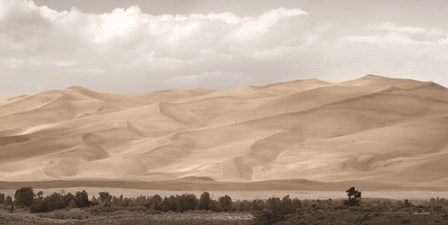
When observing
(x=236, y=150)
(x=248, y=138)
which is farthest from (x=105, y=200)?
(x=248, y=138)

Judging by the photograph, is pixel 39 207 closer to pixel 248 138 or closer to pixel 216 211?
pixel 216 211

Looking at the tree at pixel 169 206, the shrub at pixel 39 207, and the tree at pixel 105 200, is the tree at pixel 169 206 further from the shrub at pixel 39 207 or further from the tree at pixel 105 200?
the shrub at pixel 39 207

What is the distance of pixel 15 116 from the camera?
362 feet

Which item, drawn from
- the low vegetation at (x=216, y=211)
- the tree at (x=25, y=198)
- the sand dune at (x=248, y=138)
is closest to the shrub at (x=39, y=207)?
the low vegetation at (x=216, y=211)

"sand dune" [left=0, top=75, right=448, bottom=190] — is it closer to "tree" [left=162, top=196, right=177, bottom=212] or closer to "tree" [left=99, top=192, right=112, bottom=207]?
"tree" [left=99, top=192, right=112, bottom=207]

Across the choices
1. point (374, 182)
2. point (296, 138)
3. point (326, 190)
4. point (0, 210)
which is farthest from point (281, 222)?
point (296, 138)

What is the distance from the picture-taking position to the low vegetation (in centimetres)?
2731

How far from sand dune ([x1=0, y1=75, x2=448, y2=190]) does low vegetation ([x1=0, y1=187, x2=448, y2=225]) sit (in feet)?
70.9

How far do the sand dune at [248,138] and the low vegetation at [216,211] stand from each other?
21.6 metres

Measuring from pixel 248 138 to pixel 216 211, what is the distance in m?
45.8

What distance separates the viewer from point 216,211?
119 feet

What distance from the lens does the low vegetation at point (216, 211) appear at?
27.3 metres

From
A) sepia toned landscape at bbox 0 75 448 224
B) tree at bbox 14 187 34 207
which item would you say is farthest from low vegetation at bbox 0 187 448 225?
sepia toned landscape at bbox 0 75 448 224

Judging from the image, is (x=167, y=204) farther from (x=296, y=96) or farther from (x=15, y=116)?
(x=15, y=116)
